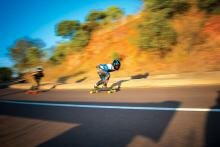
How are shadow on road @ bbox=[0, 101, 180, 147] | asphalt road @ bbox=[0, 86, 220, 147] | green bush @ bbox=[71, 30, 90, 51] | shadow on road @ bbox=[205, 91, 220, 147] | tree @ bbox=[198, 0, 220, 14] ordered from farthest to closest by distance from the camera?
green bush @ bbox=[71, 30, 90, 51]
tree @ bbox=[198, 0, 220, 14]
shadow on road @ bbox=[0, 101, 180, 147]
asphalt road @ bbox=[0, 86, 220, 147]
shadow on road @ bbox=[205, 91, 220, 147]

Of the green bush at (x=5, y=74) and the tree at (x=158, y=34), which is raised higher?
the green bush at (x=5, y=74)

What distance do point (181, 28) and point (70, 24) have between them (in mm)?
19733

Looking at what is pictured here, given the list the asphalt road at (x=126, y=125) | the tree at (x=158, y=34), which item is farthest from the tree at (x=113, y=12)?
the asphalt road at (x=126, y=125)

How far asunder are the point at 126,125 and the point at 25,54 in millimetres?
34317

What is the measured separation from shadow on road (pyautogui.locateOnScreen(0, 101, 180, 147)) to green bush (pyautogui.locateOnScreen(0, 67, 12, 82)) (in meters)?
28.2

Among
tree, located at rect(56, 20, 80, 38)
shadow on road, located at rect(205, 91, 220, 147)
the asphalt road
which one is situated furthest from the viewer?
tree, located at rect(56, 20, 80, 38)

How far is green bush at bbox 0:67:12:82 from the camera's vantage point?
33312 mm

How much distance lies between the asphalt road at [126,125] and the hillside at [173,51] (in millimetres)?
8517

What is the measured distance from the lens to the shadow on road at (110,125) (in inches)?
200

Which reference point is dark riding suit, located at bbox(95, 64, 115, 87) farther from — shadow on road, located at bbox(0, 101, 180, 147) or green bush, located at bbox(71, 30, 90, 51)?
green bush, located at bbox(71, 30, 90, 51)

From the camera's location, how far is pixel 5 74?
33.5 metres

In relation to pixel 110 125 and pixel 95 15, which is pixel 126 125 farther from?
pixel 95 15

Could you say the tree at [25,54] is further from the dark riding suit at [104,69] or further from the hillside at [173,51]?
the dark riding suit at [104,69]

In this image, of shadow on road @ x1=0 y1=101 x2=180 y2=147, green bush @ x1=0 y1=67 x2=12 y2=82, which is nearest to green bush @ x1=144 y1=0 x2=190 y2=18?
shadow on road @ x1=0 y1=101 x2=180 y2=147
